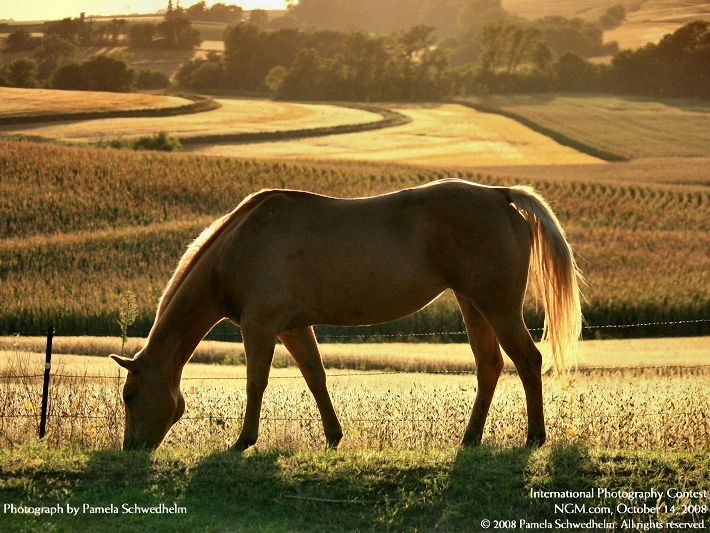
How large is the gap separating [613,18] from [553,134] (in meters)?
48.0

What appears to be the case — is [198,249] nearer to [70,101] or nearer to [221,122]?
[70,101]

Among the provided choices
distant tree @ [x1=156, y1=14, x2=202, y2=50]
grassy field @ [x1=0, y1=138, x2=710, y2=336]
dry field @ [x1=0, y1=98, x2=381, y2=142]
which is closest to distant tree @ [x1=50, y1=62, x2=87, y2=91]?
dry field @ [x1=0, y1=98, x2=381, y2=142]

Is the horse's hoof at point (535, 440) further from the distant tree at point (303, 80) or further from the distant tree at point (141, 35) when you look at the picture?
the distant tree at point (303, 80)

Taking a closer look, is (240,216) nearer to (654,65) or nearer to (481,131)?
(481,131)

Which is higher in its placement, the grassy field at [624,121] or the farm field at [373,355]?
the grassy field at [624,121]

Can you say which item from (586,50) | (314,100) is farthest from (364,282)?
(586,50)

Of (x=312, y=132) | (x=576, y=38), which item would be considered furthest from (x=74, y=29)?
(x=576, y=38)

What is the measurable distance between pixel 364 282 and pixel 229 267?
1176 mm

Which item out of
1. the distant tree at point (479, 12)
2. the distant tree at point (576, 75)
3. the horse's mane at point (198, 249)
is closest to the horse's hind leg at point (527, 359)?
the horse's mane at point (198, 249)

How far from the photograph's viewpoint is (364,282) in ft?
29.7

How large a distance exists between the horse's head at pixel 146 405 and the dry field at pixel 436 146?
150 feet

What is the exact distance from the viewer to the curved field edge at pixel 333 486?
7.17 metres

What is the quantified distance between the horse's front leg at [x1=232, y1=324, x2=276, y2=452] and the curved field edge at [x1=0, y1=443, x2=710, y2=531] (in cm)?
50

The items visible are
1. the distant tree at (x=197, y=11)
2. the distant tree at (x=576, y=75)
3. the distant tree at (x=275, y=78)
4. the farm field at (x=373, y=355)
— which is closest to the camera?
the farm field at (x=373, y=355)
